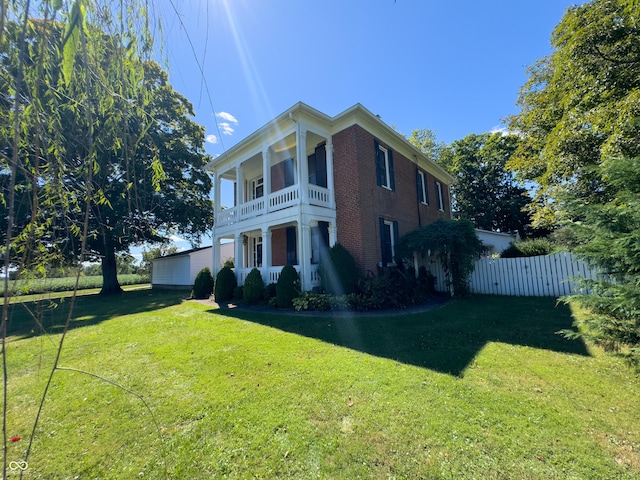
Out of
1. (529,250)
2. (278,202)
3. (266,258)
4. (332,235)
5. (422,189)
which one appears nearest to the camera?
(332,235)

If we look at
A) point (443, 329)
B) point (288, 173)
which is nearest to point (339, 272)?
point (443, 329)

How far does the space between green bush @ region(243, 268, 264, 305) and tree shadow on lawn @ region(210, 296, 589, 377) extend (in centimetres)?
141

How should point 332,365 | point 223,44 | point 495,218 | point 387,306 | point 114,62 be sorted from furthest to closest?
point 495,218 → point 387,306 → point 332,365 → point 223,44 → point 114,62

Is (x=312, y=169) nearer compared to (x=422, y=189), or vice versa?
(x=312, y=169)

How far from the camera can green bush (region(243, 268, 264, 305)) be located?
1011cm

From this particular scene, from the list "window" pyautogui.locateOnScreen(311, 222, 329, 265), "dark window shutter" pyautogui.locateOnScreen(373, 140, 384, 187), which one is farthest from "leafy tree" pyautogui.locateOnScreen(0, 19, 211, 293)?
"dark window shutter" pyautogui.locateOnScreen(373, 140, 384, 187)

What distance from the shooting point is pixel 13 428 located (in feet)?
9.35

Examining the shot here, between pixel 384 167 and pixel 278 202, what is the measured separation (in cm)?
490

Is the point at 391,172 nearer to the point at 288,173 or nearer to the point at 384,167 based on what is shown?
the point at 384,167

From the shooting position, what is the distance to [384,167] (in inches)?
465

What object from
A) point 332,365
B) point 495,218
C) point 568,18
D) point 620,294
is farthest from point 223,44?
point 495,218

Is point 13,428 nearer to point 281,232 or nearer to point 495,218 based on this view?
point 281,232

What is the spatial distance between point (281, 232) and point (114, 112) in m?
11.2

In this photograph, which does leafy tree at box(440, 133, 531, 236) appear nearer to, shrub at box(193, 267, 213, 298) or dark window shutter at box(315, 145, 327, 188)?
dark window shutter at box(315, 145, 327, 188)
